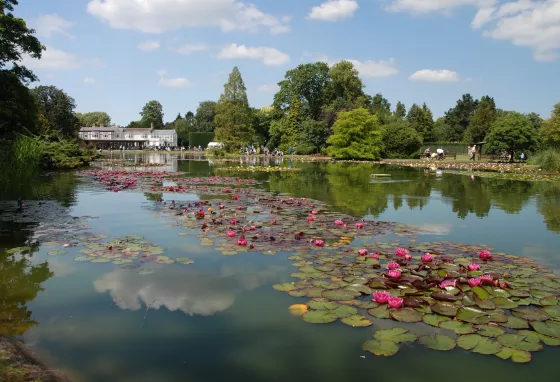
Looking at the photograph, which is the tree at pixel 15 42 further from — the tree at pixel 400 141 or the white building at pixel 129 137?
the white building at pixel 129 137

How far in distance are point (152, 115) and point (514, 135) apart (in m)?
111

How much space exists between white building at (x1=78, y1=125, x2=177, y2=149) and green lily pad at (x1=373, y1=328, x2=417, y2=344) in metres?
107

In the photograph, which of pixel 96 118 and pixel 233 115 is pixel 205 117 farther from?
pixel 233 115

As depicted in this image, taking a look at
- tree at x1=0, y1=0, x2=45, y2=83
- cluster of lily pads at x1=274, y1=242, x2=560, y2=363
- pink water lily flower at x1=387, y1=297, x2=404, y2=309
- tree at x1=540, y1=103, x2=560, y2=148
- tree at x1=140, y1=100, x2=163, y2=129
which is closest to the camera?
cluster of lily pads at x1=274, y1=242, x2=560, y2=363

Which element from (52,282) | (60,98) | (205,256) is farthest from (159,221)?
(60,98)

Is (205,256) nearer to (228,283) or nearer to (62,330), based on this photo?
(228,283)

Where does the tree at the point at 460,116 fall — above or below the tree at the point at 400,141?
above

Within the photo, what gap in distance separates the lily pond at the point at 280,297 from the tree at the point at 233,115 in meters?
49.1

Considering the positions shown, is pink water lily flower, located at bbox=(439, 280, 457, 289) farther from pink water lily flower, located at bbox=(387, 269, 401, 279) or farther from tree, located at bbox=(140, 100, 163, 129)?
tree, located at bbox=(140, 100, 163, 129)

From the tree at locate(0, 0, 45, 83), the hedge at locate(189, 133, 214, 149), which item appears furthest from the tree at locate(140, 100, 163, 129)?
the tree at locate(0, 0, 45, 83)

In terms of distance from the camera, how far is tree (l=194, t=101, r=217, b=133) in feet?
378

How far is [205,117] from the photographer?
390 ft

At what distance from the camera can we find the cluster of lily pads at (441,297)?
3458mm

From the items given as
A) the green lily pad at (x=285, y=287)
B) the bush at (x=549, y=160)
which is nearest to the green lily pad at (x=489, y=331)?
the green lily pad at (x=285, y=287)
